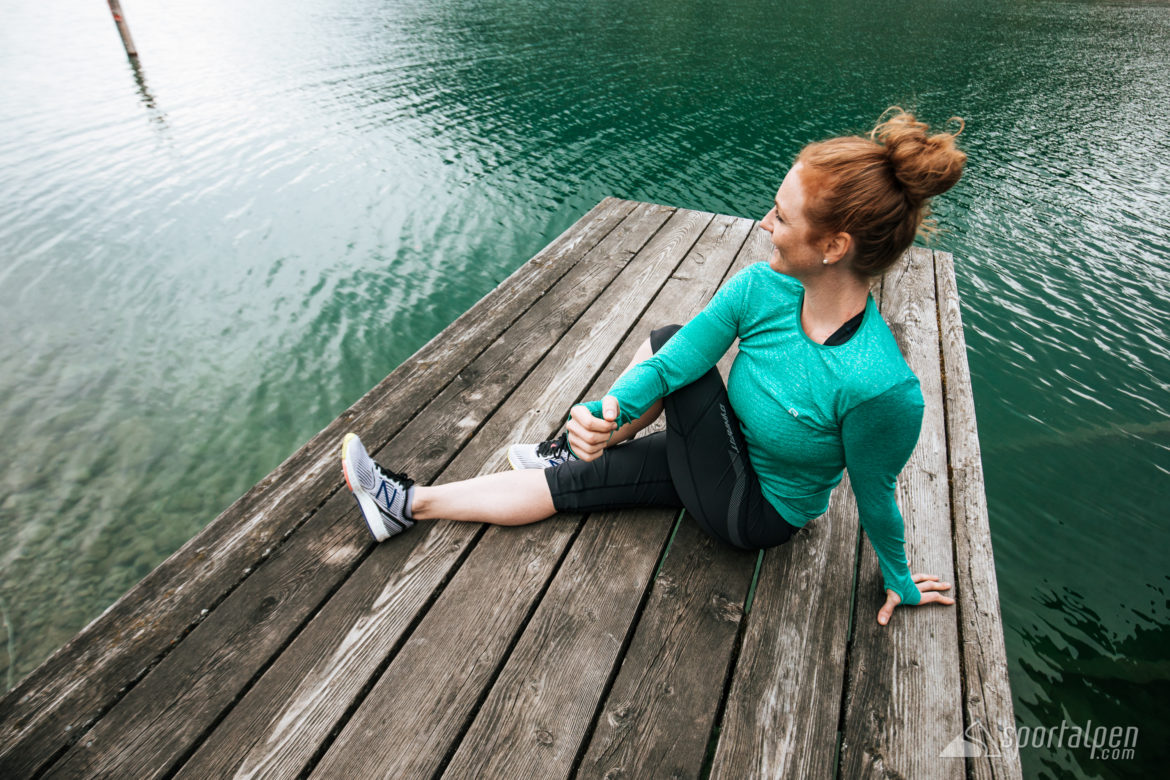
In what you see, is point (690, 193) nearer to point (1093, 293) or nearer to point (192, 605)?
point (1093, 293)

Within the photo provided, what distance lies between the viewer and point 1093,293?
638 centimetres

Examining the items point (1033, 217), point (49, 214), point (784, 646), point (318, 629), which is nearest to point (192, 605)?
point (318, 629)

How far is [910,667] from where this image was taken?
6.17ft

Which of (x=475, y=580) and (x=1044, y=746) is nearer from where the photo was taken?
(x=475, y=580)

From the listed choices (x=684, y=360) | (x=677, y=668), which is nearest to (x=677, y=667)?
(x=677, y=668)

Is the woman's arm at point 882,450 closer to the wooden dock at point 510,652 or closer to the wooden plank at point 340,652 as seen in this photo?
the wooden dock at point 510,652

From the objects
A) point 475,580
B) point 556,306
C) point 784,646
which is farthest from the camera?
point 556,306

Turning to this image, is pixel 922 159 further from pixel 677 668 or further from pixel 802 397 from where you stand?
pixel 677 668

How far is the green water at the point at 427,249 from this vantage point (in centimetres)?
372

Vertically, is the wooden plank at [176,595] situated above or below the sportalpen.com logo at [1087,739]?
above

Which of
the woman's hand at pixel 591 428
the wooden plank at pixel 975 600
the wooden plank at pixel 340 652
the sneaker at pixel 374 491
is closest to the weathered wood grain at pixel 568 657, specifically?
the wooden plank at pixel 340 652

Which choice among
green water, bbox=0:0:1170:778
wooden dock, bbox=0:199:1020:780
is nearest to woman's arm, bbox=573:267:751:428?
wooden dock, bbox=0:199:1020:780

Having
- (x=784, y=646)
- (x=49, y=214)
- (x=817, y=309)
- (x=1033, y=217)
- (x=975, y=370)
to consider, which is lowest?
(x=975, y=370)

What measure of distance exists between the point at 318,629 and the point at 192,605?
17.5 inches
